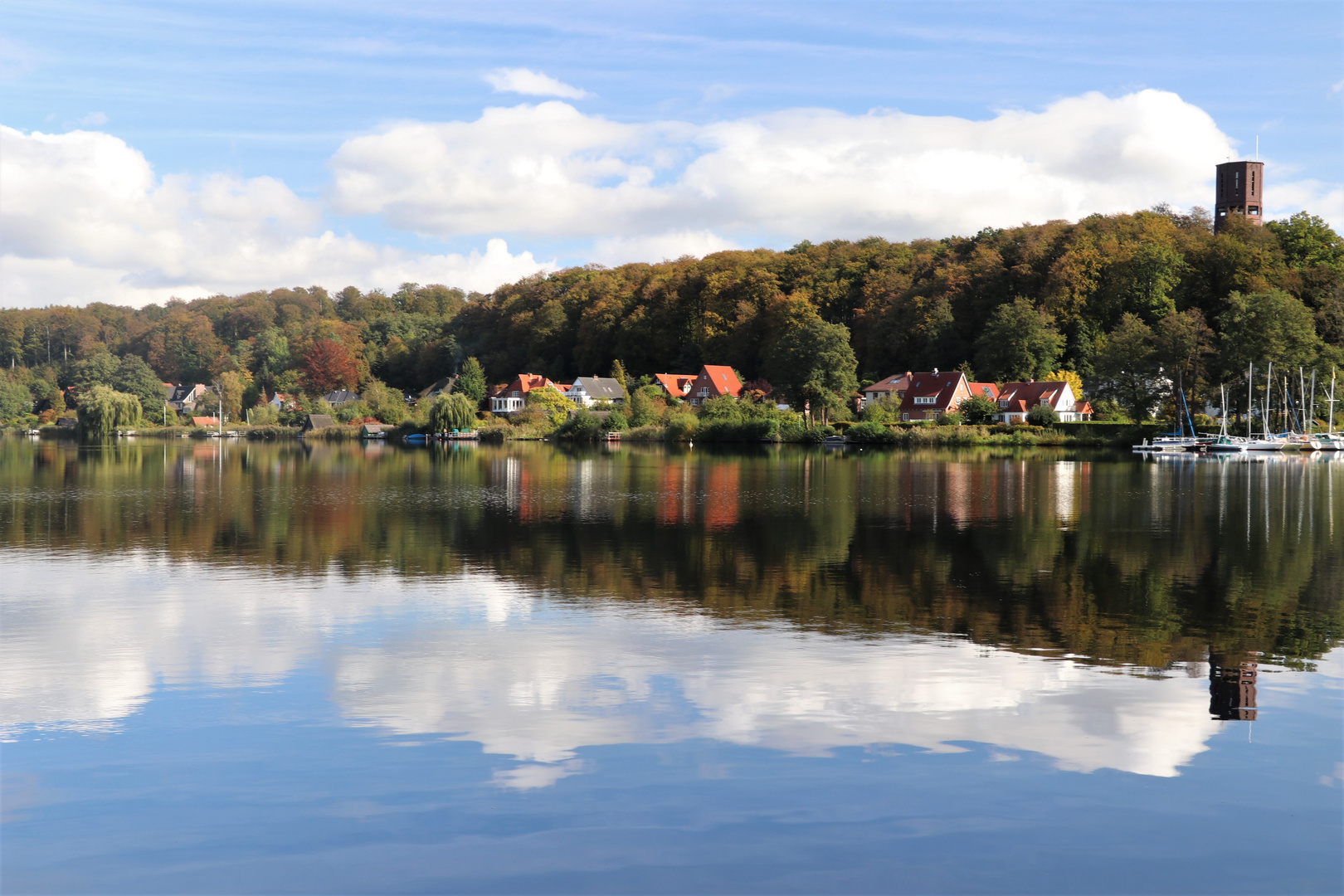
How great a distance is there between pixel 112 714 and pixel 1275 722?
32.2 feet

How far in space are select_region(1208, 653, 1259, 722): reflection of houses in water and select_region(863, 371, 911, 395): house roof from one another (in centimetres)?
7810

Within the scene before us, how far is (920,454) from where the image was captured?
2375 inches

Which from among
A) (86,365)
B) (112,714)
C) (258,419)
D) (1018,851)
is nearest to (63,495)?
(112,714)

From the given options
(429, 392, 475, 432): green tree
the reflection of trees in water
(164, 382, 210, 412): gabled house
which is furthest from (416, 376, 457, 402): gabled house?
the reflection of trees in water

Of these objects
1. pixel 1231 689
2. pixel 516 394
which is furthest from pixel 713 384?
pixel 1231 689

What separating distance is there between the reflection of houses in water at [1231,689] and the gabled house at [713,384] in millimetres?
87262

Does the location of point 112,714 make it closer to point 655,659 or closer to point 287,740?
point 287,740

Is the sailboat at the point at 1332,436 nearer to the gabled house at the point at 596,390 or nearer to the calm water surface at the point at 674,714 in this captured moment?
the calm water surface at the point at 674,714

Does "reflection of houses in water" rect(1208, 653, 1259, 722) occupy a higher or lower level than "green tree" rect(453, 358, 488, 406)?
lower

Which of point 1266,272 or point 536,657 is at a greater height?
point 1266,272

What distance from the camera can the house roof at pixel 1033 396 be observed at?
7644 cm

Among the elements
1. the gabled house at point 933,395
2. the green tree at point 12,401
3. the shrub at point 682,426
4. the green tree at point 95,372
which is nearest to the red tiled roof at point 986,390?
the gabled house at point 933,395

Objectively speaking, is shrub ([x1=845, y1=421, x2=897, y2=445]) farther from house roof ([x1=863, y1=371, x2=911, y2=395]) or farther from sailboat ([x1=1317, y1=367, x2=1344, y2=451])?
sailboat ([x1=1317, y1=367, x2=1344, y2=451])

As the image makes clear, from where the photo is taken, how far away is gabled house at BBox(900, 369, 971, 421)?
269 feet
